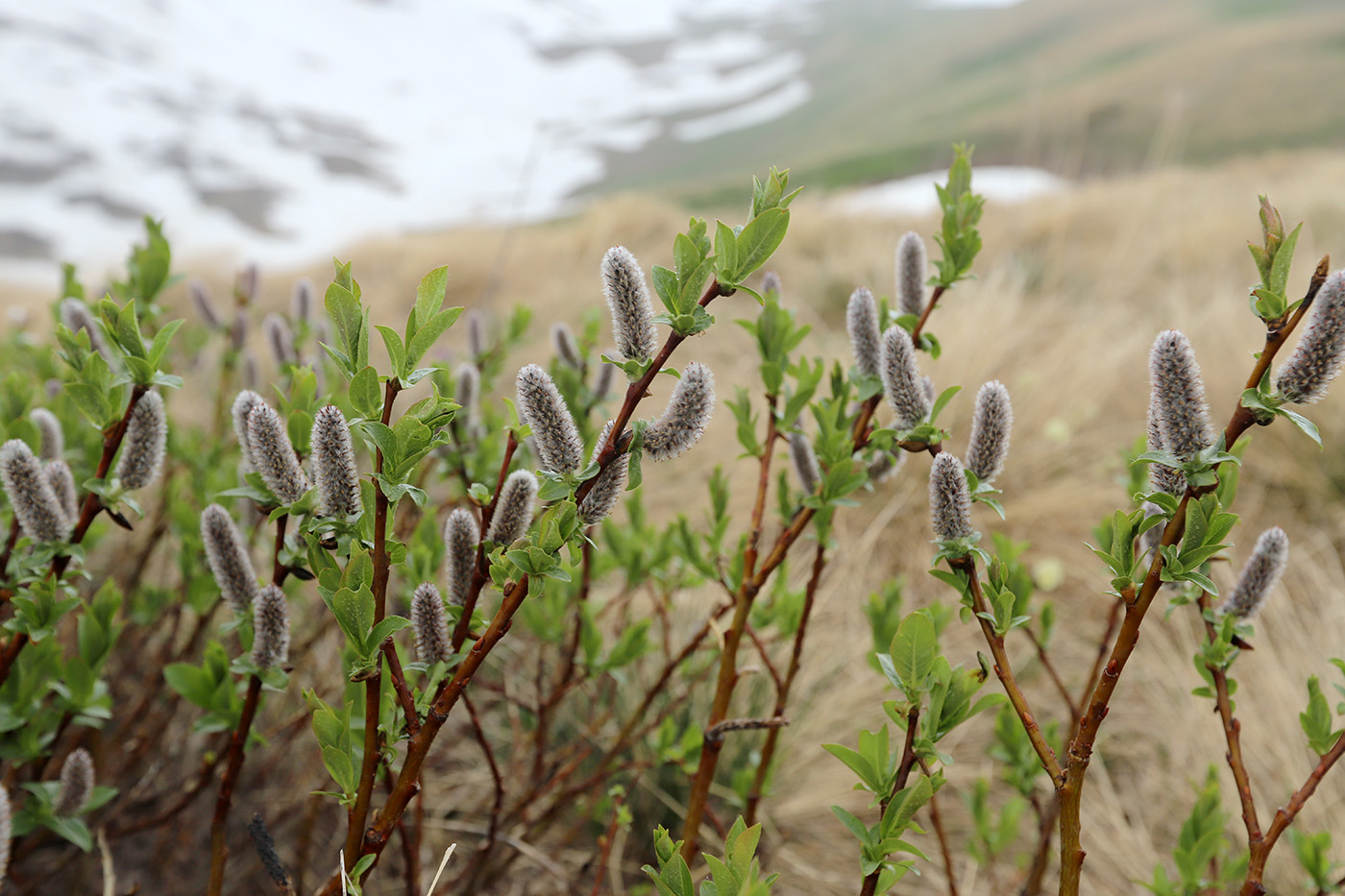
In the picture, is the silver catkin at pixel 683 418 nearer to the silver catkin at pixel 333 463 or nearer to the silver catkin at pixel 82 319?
the silver catkin at pixel 333 463

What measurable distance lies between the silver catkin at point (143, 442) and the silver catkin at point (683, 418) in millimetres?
534

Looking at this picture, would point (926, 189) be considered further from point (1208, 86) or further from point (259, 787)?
point (1208, 86)

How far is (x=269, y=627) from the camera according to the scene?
0.77 metres

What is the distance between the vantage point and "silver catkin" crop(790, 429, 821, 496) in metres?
1.01

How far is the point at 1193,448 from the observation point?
0.62 metres

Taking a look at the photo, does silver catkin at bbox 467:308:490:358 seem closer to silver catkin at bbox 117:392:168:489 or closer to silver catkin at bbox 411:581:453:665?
silver catkin at bbox 117:392:168:489

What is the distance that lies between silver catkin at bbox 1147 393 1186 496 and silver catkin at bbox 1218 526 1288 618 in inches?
10.4

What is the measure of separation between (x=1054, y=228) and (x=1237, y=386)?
3.58 m

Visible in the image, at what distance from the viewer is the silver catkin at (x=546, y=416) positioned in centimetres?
61

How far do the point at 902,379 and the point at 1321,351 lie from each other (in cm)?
31

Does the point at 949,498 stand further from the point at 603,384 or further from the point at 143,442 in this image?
the point at 143,442

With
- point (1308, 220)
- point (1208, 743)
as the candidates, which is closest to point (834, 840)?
point (1208, 743)

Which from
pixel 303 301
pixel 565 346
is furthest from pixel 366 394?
pixel 303 301

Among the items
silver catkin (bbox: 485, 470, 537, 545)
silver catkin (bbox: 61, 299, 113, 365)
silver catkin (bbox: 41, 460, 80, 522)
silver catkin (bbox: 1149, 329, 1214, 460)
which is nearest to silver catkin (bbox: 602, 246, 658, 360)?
silver catkin (bbox: 485, 470, 537, 545)
